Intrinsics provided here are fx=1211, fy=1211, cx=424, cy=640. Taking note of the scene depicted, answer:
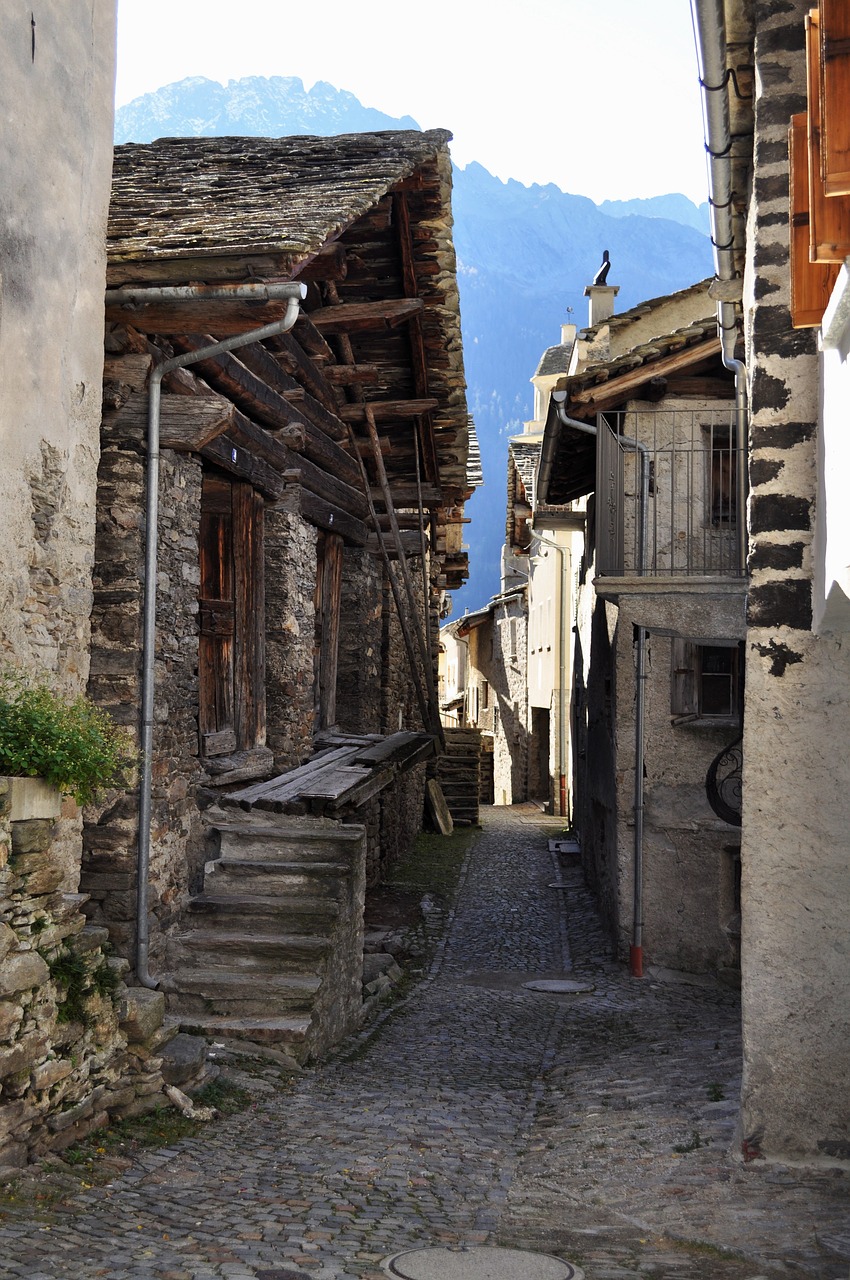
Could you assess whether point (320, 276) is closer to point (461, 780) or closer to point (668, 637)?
point (668, 637)

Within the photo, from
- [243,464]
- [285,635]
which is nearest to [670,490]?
[285,635]

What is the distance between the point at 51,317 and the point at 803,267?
391 centimetres

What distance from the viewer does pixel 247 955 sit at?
7.67 meters

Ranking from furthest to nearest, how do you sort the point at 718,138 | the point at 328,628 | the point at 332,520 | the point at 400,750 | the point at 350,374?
1. the point at 328,628
2. the point at 350,374
3. the point at 400,750
4. the point at 332,520
5. the point at 718,138

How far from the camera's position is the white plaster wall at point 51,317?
19.7 ft

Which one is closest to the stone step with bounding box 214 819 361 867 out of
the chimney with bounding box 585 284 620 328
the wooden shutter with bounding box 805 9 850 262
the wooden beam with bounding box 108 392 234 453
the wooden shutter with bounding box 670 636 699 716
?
the wooden beam with bounding box 108 392 234 453

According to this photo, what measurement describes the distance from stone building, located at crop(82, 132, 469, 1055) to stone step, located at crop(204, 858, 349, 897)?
15 mm

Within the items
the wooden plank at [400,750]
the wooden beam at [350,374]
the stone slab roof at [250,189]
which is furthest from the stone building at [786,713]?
the wooden beam at [350,374]

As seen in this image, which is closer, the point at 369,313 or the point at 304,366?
the point at 369,313

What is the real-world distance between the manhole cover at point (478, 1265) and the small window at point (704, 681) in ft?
24.1

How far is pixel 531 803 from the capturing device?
2812 cm

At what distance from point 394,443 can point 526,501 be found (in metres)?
10.9

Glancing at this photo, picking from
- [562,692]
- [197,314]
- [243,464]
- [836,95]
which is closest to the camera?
[836,95]

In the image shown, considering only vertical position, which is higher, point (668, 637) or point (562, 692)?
point (668, 637)
